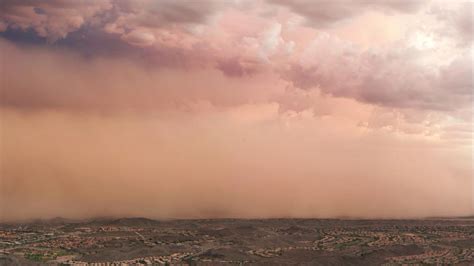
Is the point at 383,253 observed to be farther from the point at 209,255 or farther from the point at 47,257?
the point at 47,257

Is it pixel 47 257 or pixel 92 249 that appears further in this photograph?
pixel 92 249

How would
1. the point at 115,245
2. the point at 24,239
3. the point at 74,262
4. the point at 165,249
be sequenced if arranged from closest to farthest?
the point at 74,262, the point at 165,249, the point at 115,245, the point at 24,239

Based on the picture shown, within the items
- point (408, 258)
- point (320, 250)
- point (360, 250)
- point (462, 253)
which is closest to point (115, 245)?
point (320, 250)

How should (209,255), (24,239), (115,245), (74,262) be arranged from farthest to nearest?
(24,239) → (115,245) → (209,255) → (74,262)

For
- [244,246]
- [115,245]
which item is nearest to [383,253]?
[244,246]

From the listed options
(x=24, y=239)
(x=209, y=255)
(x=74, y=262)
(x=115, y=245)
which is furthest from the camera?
(x=24, y=239)

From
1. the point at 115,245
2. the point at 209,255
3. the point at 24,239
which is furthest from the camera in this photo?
the point at 24,239

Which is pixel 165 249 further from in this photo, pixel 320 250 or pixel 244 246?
pixel 320 250

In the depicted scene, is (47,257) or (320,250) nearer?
(47,257)
